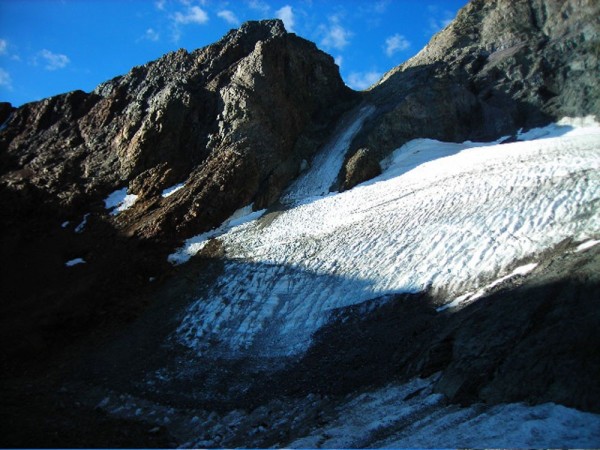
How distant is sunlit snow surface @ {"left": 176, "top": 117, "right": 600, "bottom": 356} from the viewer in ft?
55.1

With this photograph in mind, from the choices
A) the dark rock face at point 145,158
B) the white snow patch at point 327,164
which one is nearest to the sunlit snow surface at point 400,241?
the dark rock face at point 145,158

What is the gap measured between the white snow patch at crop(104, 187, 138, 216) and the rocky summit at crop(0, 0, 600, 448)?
0.12 m

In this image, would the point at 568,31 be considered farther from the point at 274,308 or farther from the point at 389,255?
the point at 274,308

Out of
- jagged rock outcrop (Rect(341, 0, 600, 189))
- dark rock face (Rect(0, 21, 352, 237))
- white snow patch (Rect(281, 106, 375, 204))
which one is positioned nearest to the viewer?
dark rock face (Rect(0, 21, 352, 237))

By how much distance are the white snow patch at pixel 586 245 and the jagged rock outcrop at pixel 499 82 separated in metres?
13.9

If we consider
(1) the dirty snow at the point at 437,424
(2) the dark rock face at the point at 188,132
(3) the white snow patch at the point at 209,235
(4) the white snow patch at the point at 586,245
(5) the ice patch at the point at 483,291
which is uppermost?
(2) the dark rock face at the point at 188,132

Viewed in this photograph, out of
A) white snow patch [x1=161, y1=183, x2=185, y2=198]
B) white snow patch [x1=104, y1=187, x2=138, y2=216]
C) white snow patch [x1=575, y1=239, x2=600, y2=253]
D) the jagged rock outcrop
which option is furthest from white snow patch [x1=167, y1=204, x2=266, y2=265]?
white snow patch [x1=575, y1=239, x2=600, y2=253]

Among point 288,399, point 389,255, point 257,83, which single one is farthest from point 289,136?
point 288,399

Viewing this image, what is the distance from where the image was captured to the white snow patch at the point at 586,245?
1481cm

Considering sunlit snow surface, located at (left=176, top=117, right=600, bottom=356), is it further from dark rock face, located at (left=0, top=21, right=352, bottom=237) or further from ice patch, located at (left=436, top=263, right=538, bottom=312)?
dark rock face, located at (left=0, top=21, right=352, bottom=237)

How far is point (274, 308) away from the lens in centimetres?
1844

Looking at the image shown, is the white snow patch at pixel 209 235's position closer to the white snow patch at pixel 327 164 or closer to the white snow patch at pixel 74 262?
the white snow patch at pixel 327 164

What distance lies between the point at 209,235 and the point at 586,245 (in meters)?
15.9

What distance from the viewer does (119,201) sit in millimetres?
26297
